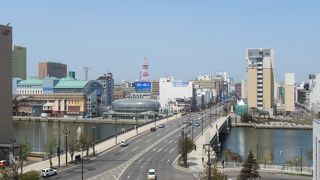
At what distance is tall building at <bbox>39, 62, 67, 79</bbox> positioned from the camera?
5041 inches

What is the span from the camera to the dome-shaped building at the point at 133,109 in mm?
74787

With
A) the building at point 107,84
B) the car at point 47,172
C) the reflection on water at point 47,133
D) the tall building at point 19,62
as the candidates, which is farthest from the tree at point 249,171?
the tall building at point 19,62

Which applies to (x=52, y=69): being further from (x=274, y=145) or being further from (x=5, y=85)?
(x=5, y=85)

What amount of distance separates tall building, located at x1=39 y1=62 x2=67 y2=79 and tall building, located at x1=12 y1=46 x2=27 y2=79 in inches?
182

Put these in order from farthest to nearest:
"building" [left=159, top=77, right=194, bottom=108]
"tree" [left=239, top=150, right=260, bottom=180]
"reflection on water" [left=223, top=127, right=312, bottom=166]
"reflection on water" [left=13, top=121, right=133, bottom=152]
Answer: "building" [left=159, top=77, right=194, bottom=108] < "reflection on water" [left=13, top=121, right=133, bottom=152] < "reflection on water" [left=223, top=127, right=312, bottom=166] < "tree" [left=239, top=150, right=260, bottom=180]

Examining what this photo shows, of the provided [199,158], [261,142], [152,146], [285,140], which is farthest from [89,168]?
[285,140]

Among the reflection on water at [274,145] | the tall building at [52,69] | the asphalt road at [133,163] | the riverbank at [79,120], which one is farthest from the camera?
the tall building at [52,69]

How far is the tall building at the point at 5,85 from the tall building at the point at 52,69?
96470 millimetres

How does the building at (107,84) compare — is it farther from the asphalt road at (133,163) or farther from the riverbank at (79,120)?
the asphalt road at (133,163)

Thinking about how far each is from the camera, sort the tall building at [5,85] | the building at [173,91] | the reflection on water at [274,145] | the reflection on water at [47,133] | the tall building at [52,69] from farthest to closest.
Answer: the tall building at [52,69]
the building at [173,91]
the reflection on water at [47,133]
the reflection on water at [274,145]
the tall building at [5,85]

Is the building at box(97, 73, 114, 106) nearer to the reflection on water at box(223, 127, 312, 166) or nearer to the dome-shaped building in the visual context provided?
the dome-shaped building

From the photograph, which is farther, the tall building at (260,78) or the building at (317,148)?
the tall building at (260,78)

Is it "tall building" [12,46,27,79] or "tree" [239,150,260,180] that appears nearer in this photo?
"tree" [239,150,260,180]

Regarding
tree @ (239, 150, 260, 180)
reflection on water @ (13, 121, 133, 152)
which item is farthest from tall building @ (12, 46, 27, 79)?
tree @ (239, 150, 260, 180)
